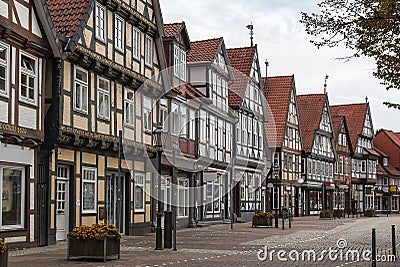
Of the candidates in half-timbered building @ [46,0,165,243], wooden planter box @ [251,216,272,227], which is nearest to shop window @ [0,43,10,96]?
half-timbered building @ [46,0,165,243]

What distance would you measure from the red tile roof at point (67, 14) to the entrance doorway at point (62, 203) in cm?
457

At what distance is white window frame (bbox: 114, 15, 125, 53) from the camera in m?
27.3

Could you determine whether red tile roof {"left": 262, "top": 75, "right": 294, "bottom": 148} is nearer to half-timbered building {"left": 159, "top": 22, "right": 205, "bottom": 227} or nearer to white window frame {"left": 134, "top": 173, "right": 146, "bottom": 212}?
half-timbered building {"left": 159, "top": 22, "right": 205, "bottom": 227}

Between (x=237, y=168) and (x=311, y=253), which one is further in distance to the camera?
(x=237, y=168)

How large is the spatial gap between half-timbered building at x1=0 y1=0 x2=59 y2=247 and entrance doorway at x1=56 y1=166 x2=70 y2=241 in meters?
1.52

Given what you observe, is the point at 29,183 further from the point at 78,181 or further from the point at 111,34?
the point at 111,34

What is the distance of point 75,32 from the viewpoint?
23.2 m

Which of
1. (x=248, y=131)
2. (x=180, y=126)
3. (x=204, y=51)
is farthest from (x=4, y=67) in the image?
(x=248, y=131)

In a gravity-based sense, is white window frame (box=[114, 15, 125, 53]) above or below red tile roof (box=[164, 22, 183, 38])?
below

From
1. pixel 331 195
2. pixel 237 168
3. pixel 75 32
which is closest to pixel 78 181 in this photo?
pixel 75 32

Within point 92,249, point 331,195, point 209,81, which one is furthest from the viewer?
point 331,195

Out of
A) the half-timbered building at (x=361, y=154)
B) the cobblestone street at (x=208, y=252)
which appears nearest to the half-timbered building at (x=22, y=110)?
the cobblestone street at (x=208, y=252)

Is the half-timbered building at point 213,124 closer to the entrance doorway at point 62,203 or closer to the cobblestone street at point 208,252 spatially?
the cobblestone street at point 208,252

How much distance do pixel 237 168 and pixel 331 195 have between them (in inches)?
1132
